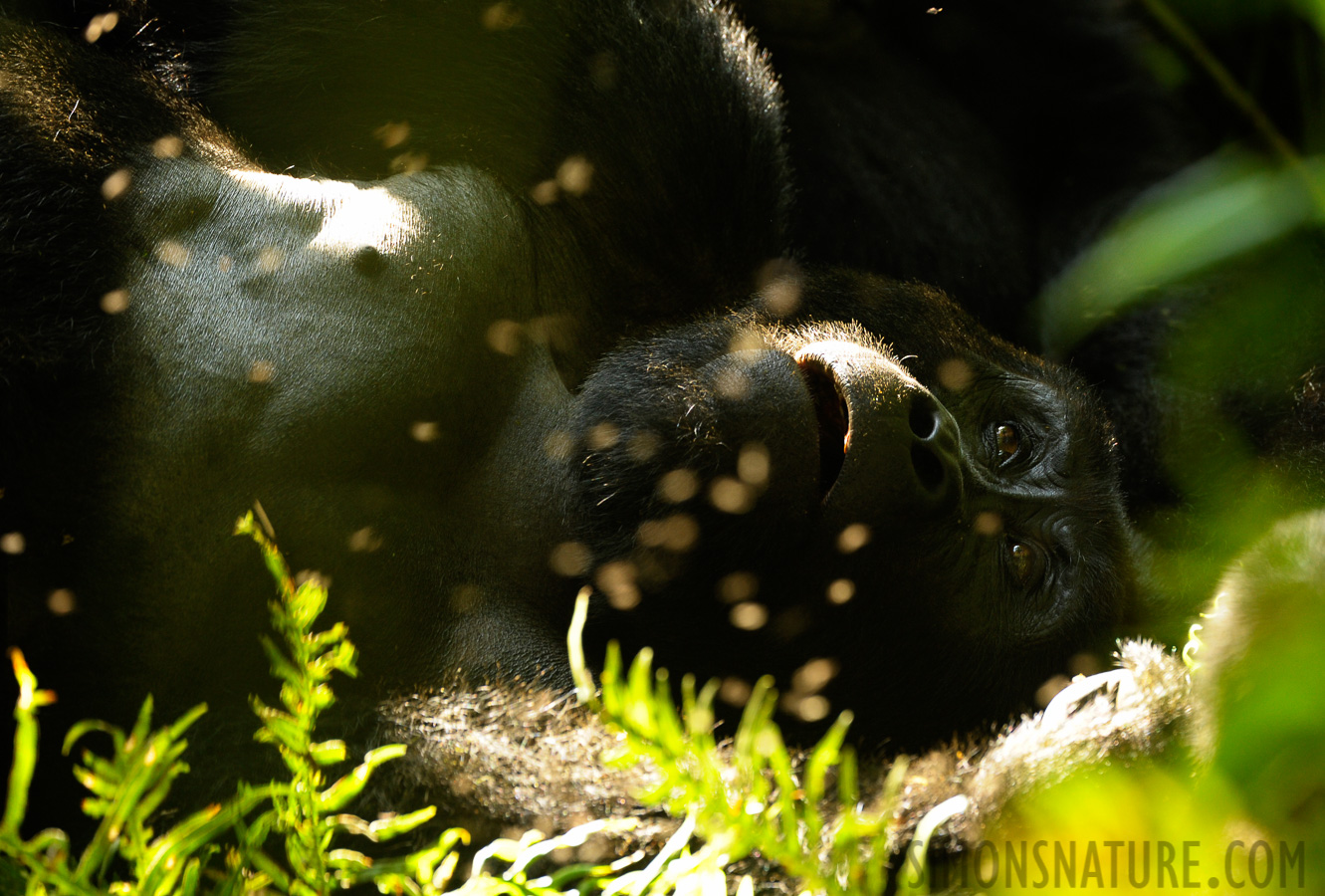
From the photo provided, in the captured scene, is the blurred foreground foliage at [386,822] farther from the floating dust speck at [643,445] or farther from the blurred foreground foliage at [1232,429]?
the floating dust speck at [643,445]

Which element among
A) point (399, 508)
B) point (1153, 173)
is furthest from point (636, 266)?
point (1153, 173)

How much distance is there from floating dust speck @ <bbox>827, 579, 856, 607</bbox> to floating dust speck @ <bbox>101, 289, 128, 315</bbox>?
101cm

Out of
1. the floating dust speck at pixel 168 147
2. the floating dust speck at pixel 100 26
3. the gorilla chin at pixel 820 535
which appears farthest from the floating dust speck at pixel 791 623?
the floating dust speck at pixel 100 26

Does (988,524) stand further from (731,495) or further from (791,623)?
(731,495)

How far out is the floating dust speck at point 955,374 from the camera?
6.21ft

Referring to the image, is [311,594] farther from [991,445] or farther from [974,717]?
[991,445]

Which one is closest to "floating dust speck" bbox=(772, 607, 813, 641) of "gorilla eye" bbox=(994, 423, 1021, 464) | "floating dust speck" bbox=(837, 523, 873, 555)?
"floating dust speck" bbox=(837, 523, 873, 555)

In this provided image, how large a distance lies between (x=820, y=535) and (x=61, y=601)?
3.16 feet

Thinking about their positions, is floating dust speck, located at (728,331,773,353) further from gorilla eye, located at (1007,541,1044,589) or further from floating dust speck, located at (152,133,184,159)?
floating dust speck, located at (152,133,184,159)

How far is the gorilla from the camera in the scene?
1313 mm

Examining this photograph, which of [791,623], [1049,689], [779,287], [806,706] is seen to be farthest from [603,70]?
[1049,689]

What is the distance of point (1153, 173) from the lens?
264 centimetres

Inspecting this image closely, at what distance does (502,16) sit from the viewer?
1699 mm

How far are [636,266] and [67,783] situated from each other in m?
1.08
